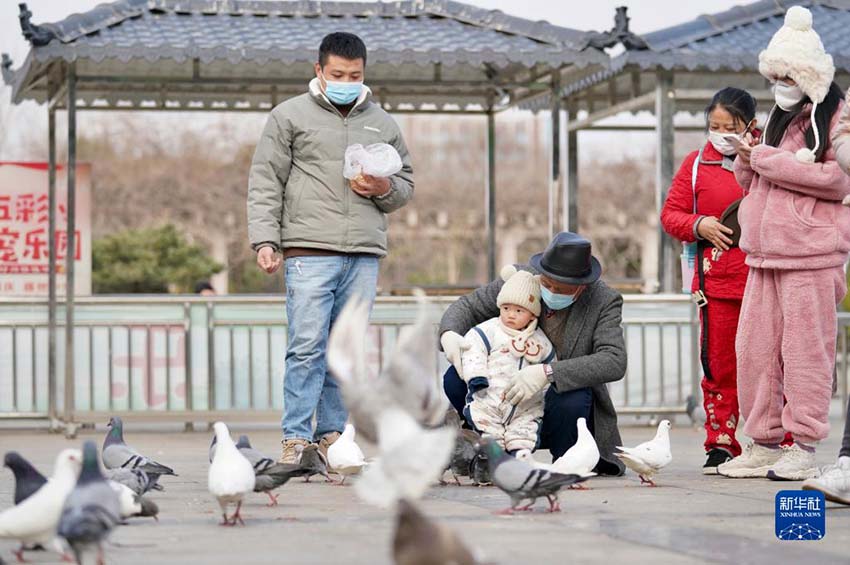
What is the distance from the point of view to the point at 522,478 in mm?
6004

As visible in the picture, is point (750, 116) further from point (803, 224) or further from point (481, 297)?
point (481, 297)

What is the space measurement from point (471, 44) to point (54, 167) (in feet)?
11.4

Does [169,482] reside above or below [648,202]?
below

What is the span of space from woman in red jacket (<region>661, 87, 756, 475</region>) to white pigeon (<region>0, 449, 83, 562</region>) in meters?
3.89

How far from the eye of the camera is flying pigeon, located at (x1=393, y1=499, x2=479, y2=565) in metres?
3.90

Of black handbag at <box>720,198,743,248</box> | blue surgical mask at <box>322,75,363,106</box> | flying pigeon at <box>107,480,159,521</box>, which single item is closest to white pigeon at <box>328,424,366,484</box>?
flying pigeon at <box>107,480,159,521</box>

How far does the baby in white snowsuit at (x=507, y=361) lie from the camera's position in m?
7.54

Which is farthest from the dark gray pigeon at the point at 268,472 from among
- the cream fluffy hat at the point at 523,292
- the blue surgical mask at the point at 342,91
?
the blue surgical mask at the point at 342,91

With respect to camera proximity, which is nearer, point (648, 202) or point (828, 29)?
point (828, 29)

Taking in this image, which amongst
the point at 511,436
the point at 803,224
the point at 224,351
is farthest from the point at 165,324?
the point at 803,224

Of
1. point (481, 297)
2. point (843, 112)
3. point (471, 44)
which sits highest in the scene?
point (471, 44)

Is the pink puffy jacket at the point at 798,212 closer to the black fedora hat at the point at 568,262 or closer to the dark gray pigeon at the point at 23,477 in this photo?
the black fedora hat at the point at 568,262

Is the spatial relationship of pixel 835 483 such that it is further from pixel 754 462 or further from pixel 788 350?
pixel 754 462

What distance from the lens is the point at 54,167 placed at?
42.9 ft
